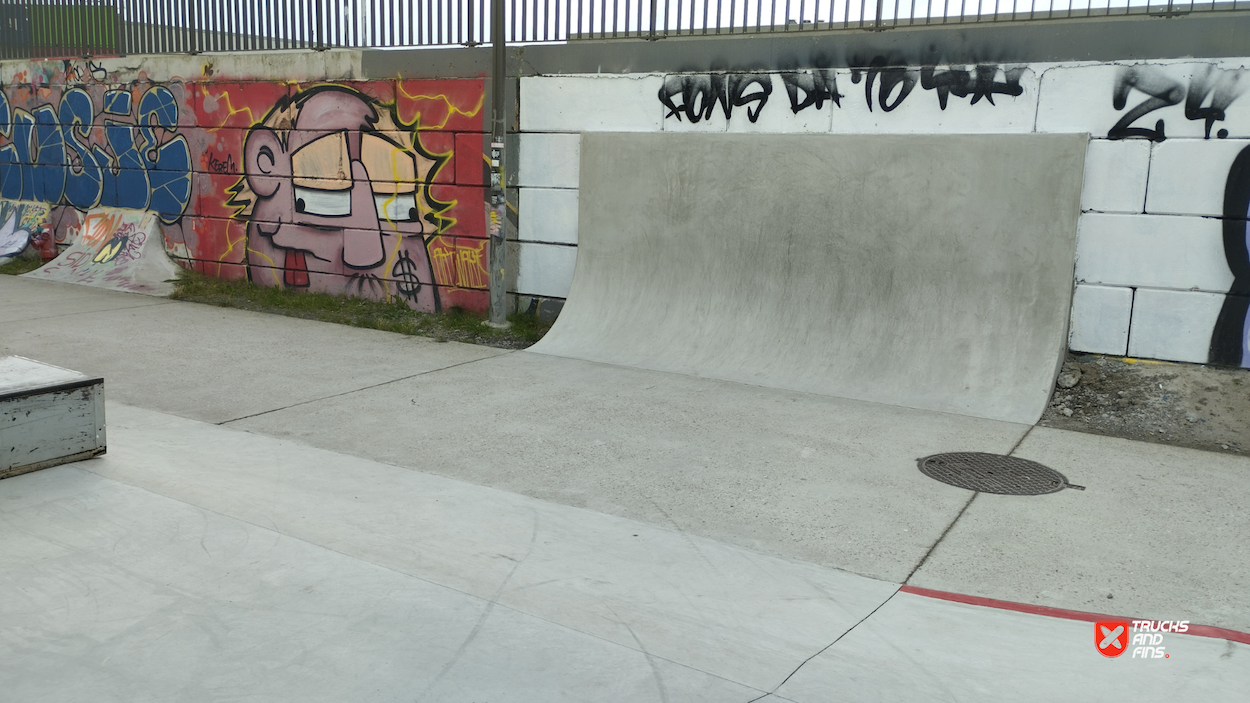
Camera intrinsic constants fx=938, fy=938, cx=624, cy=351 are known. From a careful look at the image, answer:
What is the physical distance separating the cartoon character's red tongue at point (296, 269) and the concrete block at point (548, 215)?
9.83ft

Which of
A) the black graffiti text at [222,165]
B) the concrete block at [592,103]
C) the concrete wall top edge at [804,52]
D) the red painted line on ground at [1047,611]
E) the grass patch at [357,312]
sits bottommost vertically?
the red painted line on ground at [1047,611]

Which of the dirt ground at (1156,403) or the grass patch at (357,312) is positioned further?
the grass patch at (357,312)

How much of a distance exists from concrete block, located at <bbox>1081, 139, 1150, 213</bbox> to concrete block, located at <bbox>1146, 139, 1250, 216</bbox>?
0.06 m

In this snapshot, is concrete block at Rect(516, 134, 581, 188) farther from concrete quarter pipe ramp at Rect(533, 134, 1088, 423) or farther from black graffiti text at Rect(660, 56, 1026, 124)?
black graffiti text at Rect(660, 56, 1026, 124)

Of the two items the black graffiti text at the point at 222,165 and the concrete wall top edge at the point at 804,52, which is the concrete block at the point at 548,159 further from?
the black graffiti text at the point at 222,165

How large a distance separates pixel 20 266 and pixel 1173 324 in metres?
13.8

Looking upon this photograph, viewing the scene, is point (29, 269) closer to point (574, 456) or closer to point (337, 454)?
point (337, 454)

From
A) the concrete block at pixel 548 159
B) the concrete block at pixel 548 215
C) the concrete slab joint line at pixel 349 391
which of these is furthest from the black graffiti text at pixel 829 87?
the concrete slab joint line at pixel 349 391

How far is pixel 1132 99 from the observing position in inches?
261

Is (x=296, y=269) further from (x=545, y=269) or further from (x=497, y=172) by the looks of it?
(x=545, y=269)

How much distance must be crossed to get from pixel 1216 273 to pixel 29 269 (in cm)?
1382

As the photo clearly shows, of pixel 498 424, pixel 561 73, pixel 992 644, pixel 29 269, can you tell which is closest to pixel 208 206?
pixel 29 269

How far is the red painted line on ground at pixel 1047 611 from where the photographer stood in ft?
11.4

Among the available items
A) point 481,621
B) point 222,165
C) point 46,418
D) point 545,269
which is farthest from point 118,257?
point 481,621
